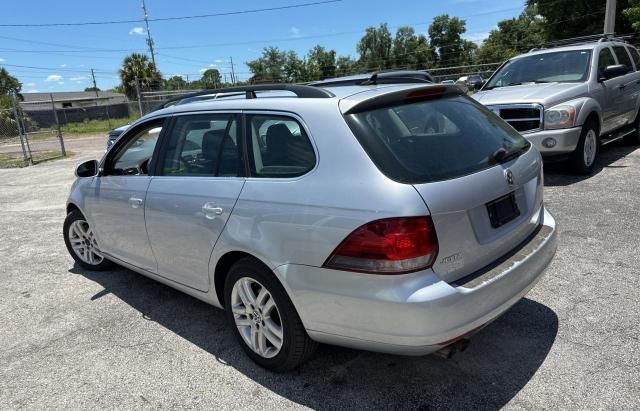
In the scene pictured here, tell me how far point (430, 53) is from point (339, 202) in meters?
84.2

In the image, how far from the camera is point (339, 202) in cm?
244

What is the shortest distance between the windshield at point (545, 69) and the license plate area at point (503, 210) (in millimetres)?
5760

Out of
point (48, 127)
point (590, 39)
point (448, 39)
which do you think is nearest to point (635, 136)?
point (590, 39)

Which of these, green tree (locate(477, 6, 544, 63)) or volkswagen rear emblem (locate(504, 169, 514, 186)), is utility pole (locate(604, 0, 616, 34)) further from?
green tree (locate(477, 6, 544, 63))

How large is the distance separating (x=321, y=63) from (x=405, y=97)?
69010 millimetres

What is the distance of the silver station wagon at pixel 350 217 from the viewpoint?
2.35m

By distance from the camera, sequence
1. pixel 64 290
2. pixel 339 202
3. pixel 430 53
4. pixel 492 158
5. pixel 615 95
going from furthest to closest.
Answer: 1. pixel 430 53
2. pixel 615 95
3. pixel 64 290
4. pixel 492 158
5. pixel 339 202

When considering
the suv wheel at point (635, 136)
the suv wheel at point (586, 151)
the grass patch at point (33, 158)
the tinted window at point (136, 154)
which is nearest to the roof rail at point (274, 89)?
the tinted window at point (136, 154)

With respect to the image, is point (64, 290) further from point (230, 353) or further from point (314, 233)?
point (314, 233)

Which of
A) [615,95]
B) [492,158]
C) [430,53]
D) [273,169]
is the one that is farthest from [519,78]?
[430,53]

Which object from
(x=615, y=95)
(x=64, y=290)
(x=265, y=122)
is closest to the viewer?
(x=265, y=122)

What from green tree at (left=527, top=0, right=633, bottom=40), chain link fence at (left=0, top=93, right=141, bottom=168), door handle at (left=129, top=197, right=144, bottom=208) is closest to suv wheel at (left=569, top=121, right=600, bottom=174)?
door handle at (left=129, top=197, right=144, bottom=208)

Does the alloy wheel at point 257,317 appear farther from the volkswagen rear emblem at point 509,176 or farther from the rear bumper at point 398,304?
the volkswagen rear emblem at point 509,176

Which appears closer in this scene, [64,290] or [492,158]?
[492,158]
